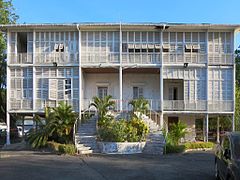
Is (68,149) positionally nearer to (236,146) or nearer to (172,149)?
(172,149)

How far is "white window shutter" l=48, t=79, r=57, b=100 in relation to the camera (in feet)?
96.9

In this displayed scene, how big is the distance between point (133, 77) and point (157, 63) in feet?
11.5

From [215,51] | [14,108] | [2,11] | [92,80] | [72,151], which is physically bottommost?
[72,151]

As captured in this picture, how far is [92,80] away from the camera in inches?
1270

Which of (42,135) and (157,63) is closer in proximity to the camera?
(42,135)

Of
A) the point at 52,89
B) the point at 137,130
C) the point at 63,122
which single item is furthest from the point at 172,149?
the point at 52,89

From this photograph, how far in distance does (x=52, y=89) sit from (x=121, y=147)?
991cm

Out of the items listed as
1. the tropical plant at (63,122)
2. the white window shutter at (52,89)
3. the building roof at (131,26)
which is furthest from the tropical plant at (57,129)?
the building roof at (131,26)

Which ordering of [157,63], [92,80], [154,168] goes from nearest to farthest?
[154,168] → [157,63] → [92,80]

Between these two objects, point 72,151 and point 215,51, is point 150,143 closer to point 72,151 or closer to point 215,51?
point 72,151

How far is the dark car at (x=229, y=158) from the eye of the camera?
29.7 feet

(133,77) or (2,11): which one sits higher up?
(2,11)

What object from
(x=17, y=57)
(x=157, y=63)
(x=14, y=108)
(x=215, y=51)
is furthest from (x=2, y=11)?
(x=215, y=51)

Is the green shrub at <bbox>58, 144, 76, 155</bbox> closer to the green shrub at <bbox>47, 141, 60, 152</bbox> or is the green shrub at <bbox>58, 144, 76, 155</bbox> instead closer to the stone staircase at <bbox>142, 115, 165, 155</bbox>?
the green shrub at <bbox>47, 141, 60, 152</bbox>
